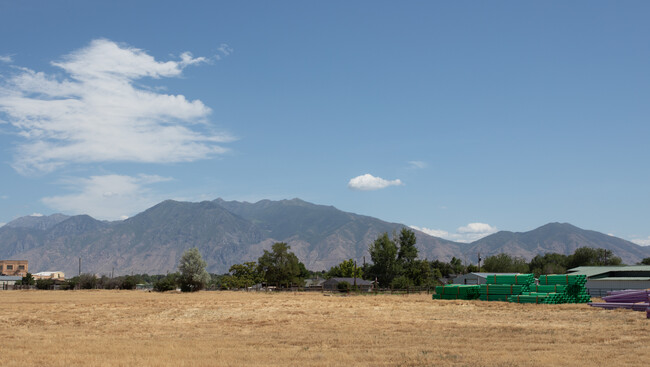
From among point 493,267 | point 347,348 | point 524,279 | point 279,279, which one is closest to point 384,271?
point 279,279

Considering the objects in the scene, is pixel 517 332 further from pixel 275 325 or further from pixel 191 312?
pixel 191 312

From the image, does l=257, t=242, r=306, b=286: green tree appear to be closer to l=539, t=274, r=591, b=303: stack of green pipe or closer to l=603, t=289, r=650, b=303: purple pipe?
l=539, t=274, r=591, b=303: stack of green pipe

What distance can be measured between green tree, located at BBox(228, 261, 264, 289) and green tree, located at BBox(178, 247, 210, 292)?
24883 millimetres

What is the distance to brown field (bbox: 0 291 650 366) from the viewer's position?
18.2m

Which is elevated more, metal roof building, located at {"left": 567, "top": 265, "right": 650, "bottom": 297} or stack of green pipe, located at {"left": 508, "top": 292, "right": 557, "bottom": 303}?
metal roof building, located at {"left": 567, "top": 265, "right": 650, "bottom": 297}

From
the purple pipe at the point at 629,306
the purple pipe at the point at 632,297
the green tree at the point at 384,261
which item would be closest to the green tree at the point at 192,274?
the green tree at the point at 384,261

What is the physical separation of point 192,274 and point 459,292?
61.7 metres

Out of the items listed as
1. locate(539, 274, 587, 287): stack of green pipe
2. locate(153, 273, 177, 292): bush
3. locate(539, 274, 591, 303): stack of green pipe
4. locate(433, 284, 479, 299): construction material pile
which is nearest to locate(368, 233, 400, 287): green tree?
locate(153, 273, 177, 292): bush

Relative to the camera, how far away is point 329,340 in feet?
77.7

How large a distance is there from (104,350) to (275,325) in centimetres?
1233

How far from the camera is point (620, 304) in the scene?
39.6 m

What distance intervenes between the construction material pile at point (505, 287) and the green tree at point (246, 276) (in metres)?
84.2

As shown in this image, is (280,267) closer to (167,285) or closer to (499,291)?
(167,285)

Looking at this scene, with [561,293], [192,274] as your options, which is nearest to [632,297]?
[561,293]
